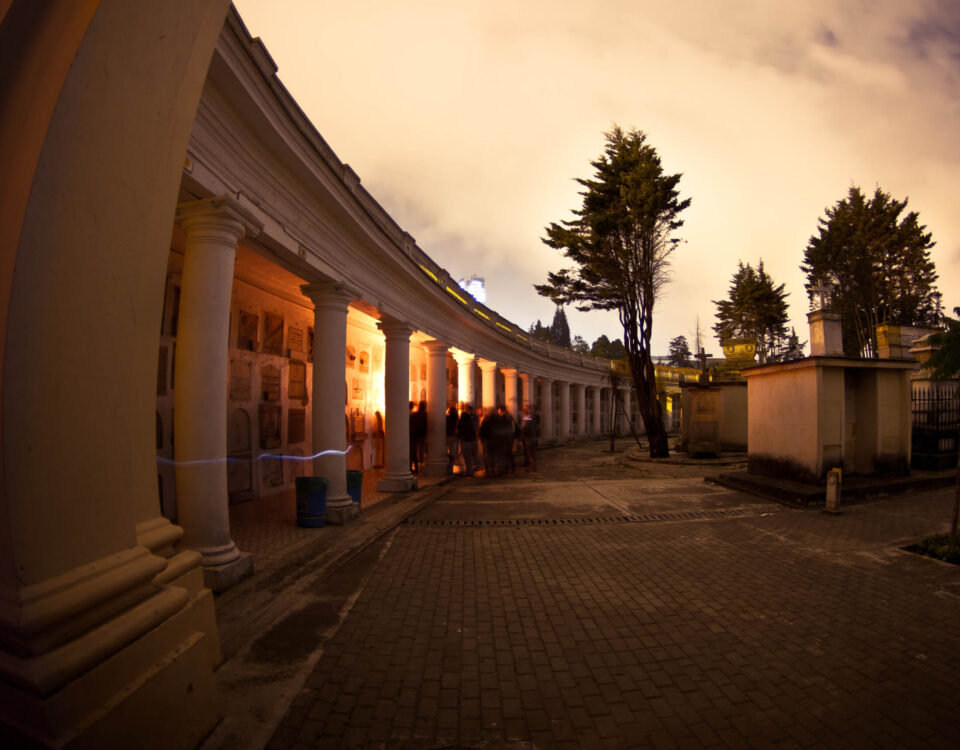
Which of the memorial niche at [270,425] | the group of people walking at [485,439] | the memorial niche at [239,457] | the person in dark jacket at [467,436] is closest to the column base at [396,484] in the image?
the memorial niche at [270,425]

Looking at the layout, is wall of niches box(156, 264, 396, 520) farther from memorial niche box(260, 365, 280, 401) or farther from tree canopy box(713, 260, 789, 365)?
tree canopy box(713, 260, 789, 365)

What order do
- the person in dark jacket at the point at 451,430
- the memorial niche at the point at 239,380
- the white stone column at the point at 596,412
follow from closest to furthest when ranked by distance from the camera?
the memorial niche at the point at 239,380
the person in dark jacket at the point at 451,430
the white stone column at the point at 596,412

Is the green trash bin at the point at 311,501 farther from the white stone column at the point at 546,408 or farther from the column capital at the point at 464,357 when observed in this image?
the white stone column at the point at 546,408

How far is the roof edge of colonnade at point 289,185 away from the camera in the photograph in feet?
14.1

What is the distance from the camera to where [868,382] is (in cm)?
957

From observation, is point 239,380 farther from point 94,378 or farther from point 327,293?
point 94,378

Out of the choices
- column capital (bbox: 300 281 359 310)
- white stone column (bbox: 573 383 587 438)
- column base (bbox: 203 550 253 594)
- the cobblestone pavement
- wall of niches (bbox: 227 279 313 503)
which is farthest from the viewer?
white stone column (bbox: 573 383 587 438)

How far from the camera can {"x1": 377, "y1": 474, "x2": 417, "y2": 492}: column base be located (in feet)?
31.3

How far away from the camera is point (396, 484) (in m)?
9.56

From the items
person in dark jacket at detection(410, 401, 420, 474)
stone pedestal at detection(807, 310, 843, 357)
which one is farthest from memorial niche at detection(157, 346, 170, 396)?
stone pedestal at detection(807, 310, 843, 357)

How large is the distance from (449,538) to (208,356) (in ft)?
12.3

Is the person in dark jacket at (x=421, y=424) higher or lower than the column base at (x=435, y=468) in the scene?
higher

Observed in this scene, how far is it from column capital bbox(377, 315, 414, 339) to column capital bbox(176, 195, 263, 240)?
503cm

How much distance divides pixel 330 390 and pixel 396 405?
117 inches
